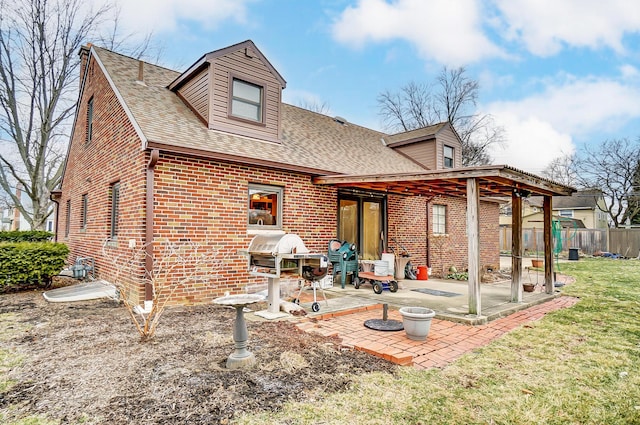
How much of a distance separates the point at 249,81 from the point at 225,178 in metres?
2.88

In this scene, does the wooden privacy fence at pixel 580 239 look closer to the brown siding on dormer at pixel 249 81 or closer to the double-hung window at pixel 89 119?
the brown siding on dormer at pixel 249 81

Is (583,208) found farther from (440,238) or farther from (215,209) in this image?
(215,209)

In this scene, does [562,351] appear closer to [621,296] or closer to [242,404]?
[242,404]

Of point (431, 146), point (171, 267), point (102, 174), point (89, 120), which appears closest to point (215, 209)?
point (171, 267)

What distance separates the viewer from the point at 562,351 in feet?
Result: 14.7

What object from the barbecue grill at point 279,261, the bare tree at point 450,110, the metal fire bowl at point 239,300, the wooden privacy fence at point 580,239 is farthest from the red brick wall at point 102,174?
the bare tree at point 450,110

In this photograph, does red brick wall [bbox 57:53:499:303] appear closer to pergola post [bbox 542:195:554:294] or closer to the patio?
the patio

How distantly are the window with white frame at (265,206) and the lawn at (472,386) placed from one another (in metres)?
3.28

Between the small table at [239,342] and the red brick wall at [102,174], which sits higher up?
the red brick wall at [102,174]

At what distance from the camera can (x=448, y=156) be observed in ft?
48.7

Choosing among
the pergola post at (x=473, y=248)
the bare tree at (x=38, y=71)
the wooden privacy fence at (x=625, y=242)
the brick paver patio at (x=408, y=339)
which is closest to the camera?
the brick paver patio at (x=408, y=339)

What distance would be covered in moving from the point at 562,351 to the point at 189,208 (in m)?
6.24

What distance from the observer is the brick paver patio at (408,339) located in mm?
4160

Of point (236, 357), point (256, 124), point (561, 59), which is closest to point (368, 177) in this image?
point (256, 124)
